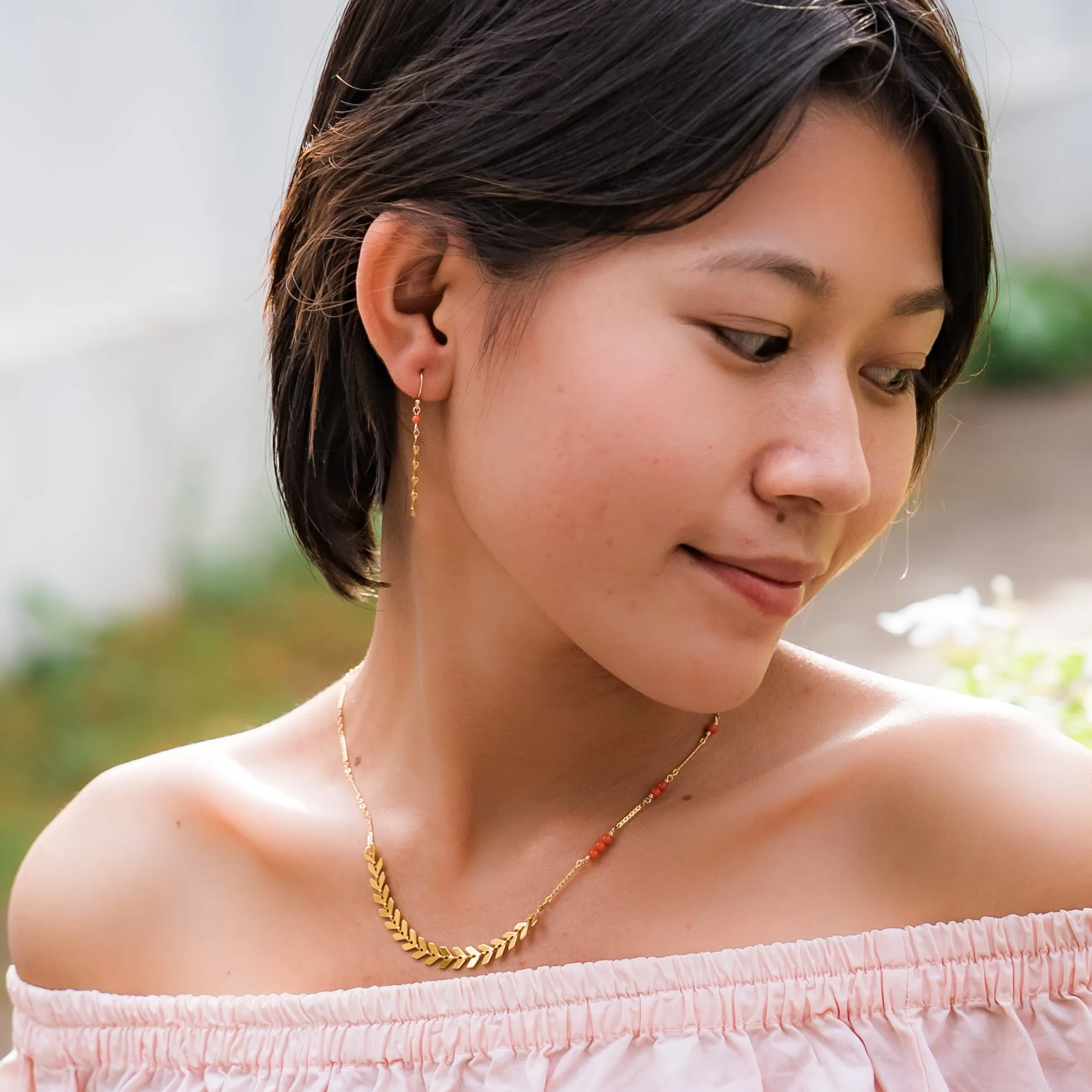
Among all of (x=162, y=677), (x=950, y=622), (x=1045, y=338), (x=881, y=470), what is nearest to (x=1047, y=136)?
(x=1045, y=338)

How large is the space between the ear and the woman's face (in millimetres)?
96

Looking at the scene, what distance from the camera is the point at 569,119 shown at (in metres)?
1.33

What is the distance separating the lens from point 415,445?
5.19ft

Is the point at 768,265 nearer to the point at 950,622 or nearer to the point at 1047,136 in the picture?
the point at 950,622

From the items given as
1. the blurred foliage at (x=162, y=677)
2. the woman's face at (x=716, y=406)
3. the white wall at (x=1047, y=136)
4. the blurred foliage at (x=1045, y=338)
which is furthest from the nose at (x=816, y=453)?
the white wall at (x=1047, y=136)

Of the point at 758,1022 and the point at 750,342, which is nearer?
the point at 750,342

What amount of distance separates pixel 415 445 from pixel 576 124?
401mm

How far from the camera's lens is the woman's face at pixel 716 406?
4.27 ft

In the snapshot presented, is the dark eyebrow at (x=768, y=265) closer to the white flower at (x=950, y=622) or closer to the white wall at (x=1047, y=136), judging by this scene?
the white flower at (x=950, y=622)

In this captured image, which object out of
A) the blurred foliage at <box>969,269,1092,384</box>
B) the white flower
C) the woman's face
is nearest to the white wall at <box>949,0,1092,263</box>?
the blurred foliage at <box>969,269,1092,384</box>

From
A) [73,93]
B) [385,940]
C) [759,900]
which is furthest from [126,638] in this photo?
[759,900]

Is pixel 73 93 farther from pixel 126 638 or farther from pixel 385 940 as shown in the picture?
pixel 385 940

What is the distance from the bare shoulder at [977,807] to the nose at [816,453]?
342 millimetres

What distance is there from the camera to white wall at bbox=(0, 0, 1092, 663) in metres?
4.26
